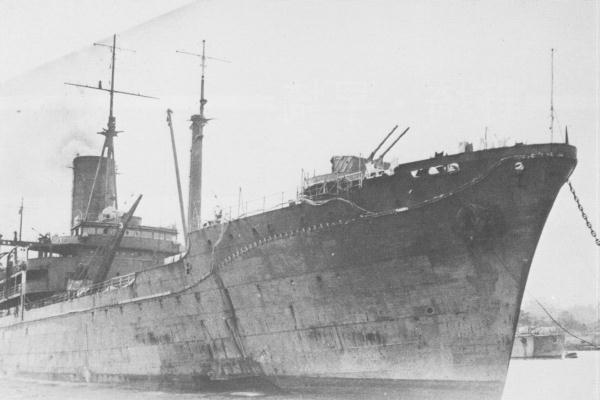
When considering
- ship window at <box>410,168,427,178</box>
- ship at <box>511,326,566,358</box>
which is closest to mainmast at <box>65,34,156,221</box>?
ship window at <box>410,168,427,178</box>

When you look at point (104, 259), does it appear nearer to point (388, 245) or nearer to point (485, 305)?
point (388, 245)

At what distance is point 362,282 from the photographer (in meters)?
12.1

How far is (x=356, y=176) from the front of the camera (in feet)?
42.2

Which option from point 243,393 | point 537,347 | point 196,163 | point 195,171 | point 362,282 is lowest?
point 537,347

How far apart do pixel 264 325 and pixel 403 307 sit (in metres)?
Answer: 3.43

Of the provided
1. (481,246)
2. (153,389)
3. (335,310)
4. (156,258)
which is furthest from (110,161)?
(481,246)

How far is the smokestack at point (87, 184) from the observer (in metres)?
26.2

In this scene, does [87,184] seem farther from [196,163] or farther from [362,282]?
[362,282]

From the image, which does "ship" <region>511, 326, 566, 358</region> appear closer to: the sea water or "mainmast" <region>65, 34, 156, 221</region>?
the sea water

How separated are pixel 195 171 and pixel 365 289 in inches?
304

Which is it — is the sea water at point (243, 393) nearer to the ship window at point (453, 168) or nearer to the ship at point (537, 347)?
the ship window at point (453, 168)

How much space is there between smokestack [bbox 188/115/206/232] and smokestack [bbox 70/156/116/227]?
9309 mm

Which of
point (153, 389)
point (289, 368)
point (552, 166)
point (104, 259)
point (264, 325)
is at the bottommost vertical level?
point (153, 389)

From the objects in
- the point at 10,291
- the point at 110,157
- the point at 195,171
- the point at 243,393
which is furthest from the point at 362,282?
the point at 10,291
